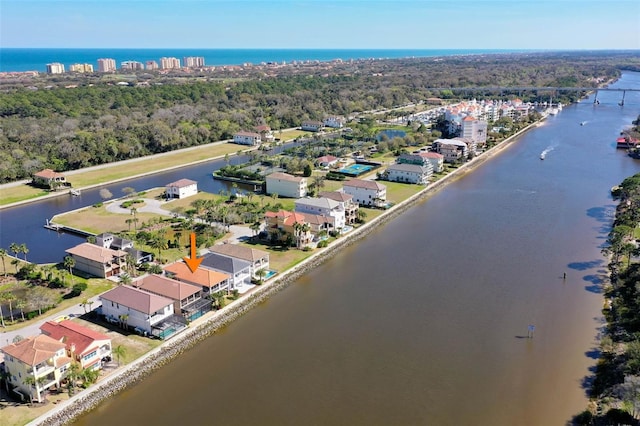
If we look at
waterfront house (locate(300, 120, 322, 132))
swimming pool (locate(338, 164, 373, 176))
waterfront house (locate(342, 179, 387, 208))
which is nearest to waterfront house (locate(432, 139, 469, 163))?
swimming pool (locate(338, 164, 373, 176))

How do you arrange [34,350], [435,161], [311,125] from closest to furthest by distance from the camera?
[34,350] < [435,161] < [311,125]

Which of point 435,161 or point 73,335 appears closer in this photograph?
point 73,335

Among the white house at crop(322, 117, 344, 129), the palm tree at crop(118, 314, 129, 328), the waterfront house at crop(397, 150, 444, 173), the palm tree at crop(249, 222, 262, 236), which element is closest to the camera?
the palm tree at crop(118, 314, 129, 328)

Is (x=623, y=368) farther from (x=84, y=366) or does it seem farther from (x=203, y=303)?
(x=84, y=366)

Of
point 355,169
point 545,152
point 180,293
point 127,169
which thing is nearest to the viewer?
point 180,293

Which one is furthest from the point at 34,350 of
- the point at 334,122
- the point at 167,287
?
the point at 334,122

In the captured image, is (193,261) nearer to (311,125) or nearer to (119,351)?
(119,351)

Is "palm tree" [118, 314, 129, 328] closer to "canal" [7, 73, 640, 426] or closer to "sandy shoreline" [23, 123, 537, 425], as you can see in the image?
"sandy shoreline" [23, 123, 537, 425]
